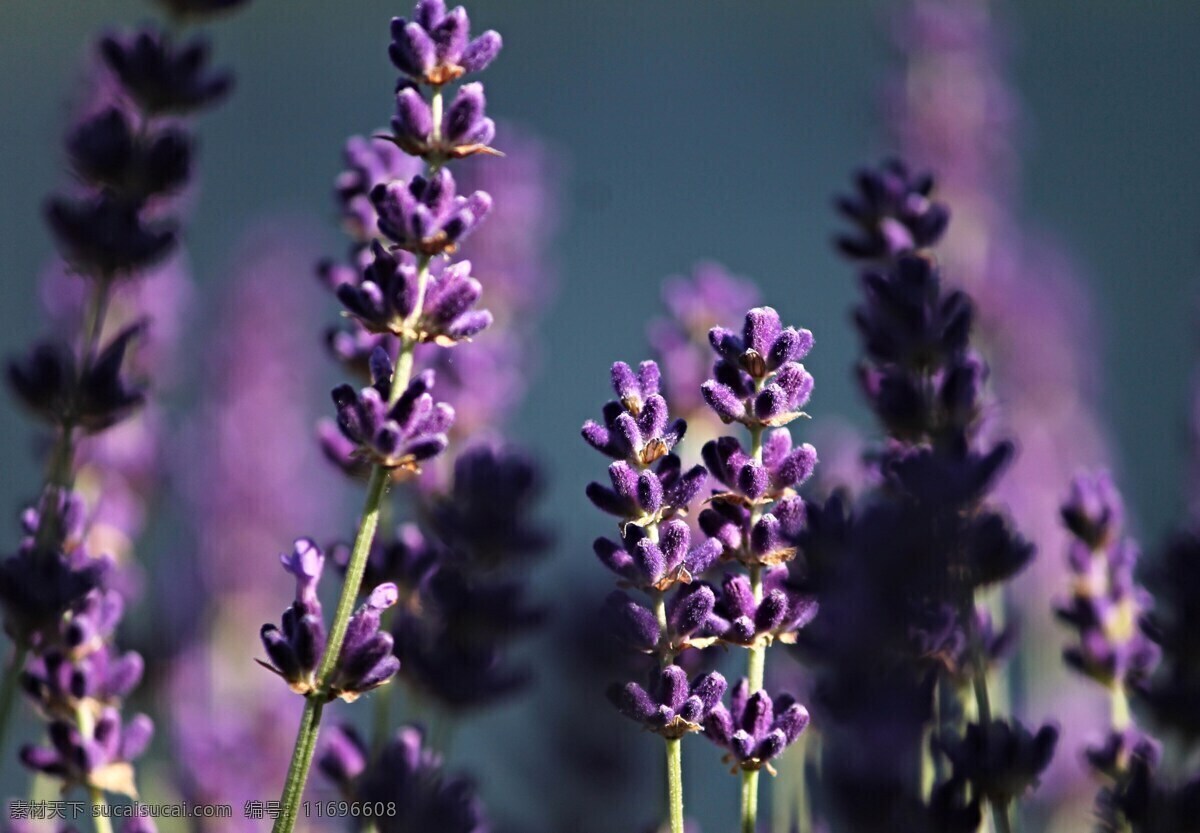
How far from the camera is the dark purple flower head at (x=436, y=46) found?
3.70 feet

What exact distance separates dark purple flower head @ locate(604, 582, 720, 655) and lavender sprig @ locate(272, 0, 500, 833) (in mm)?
162

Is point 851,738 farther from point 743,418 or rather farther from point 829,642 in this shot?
point 743,418

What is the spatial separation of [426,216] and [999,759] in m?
0.53

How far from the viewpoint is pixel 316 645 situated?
3.40ft

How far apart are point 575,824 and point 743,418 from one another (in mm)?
337

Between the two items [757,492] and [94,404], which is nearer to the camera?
[757,492]

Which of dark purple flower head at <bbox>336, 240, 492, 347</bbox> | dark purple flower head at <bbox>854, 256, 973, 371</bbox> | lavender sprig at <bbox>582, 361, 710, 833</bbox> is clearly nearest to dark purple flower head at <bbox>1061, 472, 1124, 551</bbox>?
dark purple flower head at <bbox>854, 256, 973, 371</bbox>

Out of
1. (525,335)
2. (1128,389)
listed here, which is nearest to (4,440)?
(525,335)

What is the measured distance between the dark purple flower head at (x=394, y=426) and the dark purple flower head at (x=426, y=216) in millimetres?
98

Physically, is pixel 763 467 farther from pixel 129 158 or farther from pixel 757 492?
pixel 129 158

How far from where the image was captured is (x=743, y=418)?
108 centimetres

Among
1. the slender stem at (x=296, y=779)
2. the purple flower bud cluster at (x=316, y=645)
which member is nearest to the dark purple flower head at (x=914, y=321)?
the purple flower bud cluster at (x=316, y=645)

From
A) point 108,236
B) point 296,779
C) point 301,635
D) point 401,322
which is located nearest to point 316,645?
point 301,635

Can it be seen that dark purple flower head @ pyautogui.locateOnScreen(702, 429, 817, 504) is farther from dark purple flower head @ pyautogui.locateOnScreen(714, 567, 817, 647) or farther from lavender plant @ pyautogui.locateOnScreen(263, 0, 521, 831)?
lavender plant @ pyautogui.locateOnScreen(263, 0, 521, 831)
